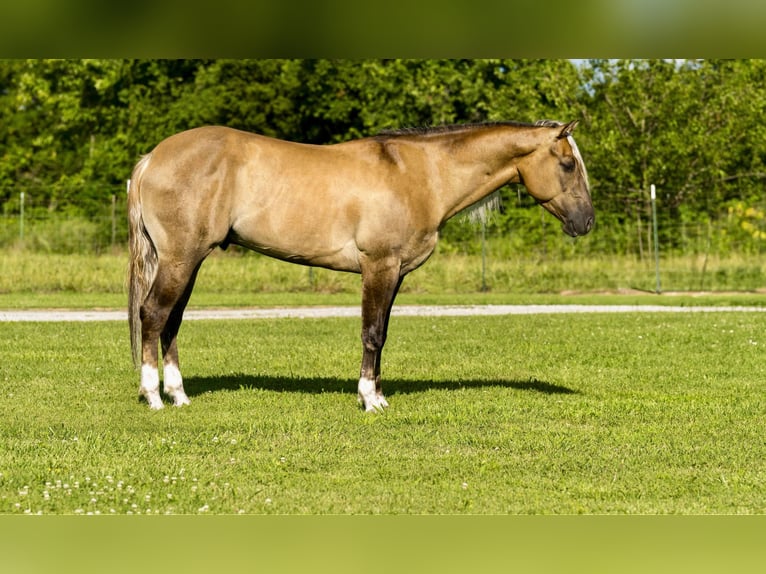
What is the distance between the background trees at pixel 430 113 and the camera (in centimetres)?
3597

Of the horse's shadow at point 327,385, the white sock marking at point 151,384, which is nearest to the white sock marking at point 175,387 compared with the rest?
the white sock marking at point 151,384

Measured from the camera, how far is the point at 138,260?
420 inches

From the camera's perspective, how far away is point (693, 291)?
28547 mm

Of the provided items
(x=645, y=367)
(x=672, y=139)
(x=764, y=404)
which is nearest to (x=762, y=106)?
(x=672, y=139)

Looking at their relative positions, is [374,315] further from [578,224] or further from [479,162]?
[578,224]

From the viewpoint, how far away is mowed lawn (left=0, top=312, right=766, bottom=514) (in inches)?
279

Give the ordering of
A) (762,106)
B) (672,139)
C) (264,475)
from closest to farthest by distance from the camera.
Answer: (264,475) → (672,139) → (762,106)

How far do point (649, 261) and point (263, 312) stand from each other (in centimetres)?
1284

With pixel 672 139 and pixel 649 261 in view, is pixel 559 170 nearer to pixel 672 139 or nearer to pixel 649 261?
pixel 649 261

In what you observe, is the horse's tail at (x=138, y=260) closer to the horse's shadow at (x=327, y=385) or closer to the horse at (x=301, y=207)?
the horse at (x=301, y=207)

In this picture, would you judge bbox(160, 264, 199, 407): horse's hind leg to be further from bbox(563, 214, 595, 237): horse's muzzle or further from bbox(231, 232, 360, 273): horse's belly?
bbox(563, 214, 595, 237): horse's muzzle

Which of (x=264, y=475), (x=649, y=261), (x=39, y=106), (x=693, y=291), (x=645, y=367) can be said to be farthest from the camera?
(x=39, y=106)

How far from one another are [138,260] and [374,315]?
2.30 metres

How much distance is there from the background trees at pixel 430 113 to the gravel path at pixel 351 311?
8.04 m
